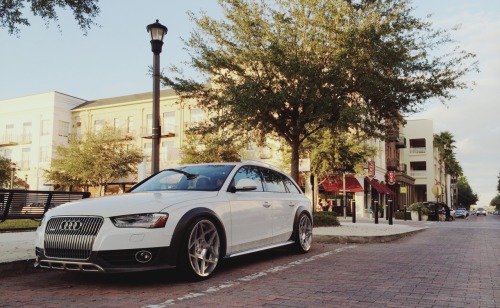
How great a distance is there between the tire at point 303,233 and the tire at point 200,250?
2457mm

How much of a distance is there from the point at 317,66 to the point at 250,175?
8.03 meters

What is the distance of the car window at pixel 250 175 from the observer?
21.5ft

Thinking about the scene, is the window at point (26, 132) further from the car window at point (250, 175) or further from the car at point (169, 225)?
the car window at point (250, 175)

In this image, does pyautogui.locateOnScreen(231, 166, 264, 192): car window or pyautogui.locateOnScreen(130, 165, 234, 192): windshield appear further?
pyautogui.locateOnScreen(231, 166, 264, 192): car window

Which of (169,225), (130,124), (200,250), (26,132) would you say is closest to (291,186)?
(200,250)

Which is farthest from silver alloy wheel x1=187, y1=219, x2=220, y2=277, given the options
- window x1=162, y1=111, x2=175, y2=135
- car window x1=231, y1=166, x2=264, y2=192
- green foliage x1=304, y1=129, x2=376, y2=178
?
window x1=162, y1=111, x2=175, y2=135

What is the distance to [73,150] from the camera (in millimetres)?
38125

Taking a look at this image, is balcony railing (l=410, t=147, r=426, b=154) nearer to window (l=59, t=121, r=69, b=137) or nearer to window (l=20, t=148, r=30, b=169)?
window (l=59, t=121, r=69, b=137)

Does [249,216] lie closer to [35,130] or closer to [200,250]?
[200,250]

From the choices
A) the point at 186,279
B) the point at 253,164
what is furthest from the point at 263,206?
the point at 186,279

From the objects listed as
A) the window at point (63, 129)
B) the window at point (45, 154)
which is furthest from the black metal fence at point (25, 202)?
the window at point (63, 129)

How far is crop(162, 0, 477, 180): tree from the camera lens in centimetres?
1376

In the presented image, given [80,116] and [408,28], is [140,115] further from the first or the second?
[408,28]

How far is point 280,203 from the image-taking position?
23.8ft
